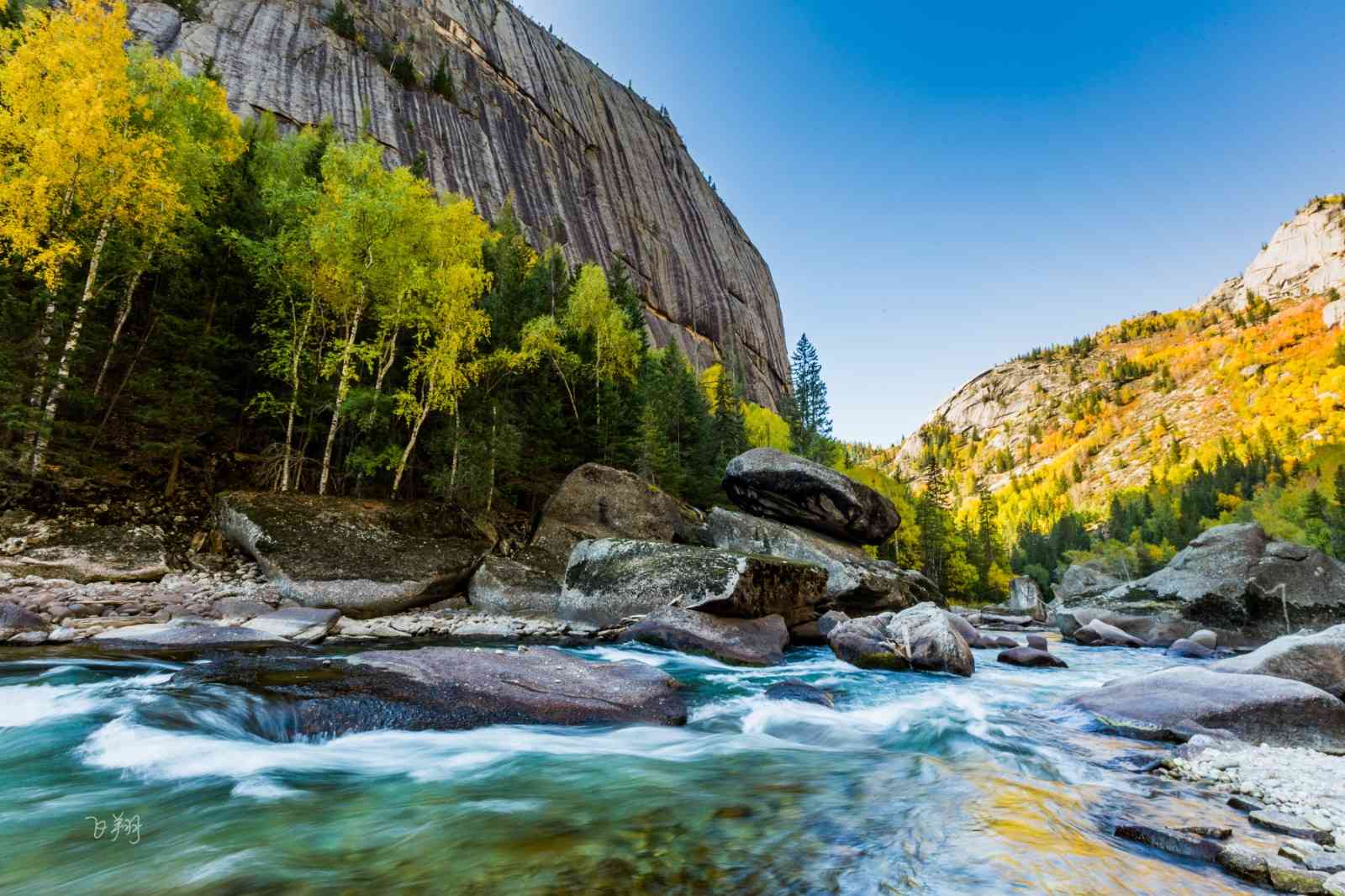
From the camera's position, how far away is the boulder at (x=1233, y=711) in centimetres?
693

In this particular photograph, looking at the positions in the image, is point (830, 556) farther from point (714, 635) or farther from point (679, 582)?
point (714, 635)

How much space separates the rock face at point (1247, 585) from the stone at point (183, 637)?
33.5 meters

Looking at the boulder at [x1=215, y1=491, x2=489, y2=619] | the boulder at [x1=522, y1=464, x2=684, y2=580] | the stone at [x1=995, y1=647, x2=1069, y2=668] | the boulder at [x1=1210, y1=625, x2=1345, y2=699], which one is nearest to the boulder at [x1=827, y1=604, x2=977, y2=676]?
the stone at [x1=995, y1=647, x2=1069, y2=668]

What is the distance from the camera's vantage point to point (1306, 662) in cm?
905

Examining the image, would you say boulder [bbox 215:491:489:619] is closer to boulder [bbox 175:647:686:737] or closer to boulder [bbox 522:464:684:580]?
boulder [bbox 522:464:684:580]

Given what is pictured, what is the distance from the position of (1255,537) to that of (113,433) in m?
43.3

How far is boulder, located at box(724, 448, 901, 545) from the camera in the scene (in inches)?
1112

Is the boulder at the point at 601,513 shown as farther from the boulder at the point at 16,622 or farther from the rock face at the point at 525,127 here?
the rock face at the point at 525,127

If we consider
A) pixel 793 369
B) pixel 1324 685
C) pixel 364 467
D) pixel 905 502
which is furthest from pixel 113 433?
Result: pixel 905 502

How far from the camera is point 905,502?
196 feet

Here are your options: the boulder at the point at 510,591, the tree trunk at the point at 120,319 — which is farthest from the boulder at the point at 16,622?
the tree trunk at the point at 120,319

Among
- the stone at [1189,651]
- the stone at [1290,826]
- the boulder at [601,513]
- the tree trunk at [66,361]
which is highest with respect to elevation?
the tree trunk at [66,361]

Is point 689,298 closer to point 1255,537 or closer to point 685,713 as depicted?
point 1255,537
